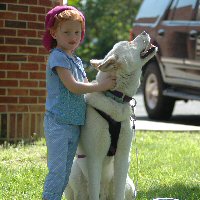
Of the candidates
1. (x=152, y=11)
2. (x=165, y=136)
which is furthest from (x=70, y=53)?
(x=152, y=11)

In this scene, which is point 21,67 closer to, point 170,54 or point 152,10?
point 170,54

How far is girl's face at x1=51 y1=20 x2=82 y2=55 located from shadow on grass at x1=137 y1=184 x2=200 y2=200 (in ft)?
5.12

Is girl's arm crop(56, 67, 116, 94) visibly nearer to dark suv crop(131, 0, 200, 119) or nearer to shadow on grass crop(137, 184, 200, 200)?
shadow on grass crop(137, 184, 200, 200)

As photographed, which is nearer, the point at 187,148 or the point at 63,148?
the point at 63,148

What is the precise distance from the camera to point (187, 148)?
7918mm

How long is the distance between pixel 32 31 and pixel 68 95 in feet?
11.8

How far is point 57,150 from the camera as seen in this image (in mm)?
4387

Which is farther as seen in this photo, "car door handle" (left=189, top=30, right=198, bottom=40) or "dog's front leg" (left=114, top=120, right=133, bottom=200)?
"car door handle" (left=189, top=30, right=198, bottom=40)

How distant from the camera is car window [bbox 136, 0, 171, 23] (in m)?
11.2

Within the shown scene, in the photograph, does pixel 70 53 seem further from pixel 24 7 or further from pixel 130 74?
pixel 24 7

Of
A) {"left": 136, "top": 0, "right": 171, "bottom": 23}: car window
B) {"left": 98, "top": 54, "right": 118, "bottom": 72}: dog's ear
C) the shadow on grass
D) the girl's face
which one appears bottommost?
the shadow on grass

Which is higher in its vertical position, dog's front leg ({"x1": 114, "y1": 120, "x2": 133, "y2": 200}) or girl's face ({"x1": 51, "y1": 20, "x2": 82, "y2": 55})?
girl's face ({"x1": 51, "y1": 20, "x2": 82, "y2": 55})

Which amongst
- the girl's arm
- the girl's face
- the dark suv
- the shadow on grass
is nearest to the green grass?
the shadow on grass

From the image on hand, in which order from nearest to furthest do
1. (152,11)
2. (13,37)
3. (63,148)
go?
1. (63,148)
2. (13,37)
3. (152,11)
